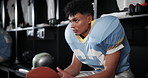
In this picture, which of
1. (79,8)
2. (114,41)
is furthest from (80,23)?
(114,41)

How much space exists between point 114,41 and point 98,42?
0.26 feet

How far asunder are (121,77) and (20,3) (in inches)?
74.1

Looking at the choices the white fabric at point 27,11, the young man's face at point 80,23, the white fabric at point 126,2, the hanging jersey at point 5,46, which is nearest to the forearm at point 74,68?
the young man's face at point 80,23

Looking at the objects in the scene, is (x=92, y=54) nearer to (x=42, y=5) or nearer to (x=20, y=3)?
(x=42, y=5)

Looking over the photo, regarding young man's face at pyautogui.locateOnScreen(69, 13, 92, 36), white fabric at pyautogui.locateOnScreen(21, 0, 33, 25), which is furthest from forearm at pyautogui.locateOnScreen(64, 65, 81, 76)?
white fabric at pyautogui.locateOnScreen(21, 0, 33, 25)

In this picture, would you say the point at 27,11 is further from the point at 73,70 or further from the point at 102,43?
the point at 102,43

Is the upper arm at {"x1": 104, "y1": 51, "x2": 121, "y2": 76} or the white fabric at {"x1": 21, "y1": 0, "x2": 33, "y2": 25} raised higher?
the white fabric at {"x1": 21, "y1": 0, "x2": 33, "y2": 25}

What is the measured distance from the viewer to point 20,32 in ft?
7.93

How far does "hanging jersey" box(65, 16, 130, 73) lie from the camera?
89 cm

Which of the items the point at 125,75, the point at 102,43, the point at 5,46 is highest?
the point at 102,43

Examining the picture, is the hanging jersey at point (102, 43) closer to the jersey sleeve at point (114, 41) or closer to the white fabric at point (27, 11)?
the jersey sleeve at point (114, 41)

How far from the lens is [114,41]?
0.89m

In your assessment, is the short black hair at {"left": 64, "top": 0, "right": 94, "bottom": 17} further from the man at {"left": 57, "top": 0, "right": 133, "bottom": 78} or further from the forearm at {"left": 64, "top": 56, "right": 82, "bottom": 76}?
the forearm at {"left": 64, "top": 56, "right": 82, "bottom": 76}

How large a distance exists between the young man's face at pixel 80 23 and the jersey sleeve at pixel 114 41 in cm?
14
